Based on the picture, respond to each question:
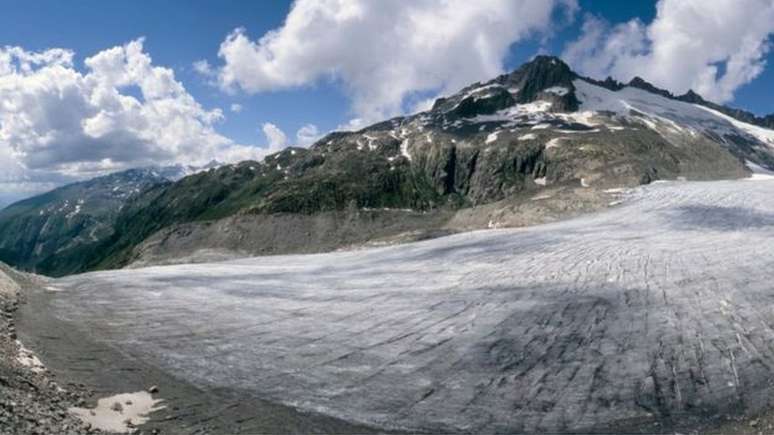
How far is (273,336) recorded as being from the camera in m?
28.2

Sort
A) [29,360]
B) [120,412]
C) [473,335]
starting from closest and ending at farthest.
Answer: [120,412], [29,360], [473,335]

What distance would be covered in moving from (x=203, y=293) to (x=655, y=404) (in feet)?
87.1

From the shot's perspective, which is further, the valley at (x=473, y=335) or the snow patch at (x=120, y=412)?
the valley at (x=473, y=335)

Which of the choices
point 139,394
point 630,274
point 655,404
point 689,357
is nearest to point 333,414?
point 139,394

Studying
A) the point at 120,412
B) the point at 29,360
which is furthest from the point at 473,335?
the point at 29,360

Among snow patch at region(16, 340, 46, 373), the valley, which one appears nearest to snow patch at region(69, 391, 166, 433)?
the valley

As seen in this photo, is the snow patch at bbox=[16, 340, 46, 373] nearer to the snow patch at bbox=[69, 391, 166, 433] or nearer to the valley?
the valley

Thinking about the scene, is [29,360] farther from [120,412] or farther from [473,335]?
[473,335]

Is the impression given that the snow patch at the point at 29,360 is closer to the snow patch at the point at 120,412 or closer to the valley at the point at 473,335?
the valley at the point at 473,335

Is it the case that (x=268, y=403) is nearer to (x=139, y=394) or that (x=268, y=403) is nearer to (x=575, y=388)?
(x=139, y=394)

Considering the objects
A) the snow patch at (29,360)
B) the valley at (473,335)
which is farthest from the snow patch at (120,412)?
the snow patch at (29,360)

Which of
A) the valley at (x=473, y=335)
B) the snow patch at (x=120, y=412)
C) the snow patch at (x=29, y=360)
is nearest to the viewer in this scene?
the snow patch at (x=120, y=412)

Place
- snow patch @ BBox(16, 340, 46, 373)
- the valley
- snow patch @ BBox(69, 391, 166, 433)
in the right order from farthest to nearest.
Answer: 1. the valley
2. snow patch @ BBox(16, 340, 46, 373)
3. snow patch @ BBox(69, 391, 166, 433)

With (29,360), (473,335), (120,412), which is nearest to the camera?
(120,412)
